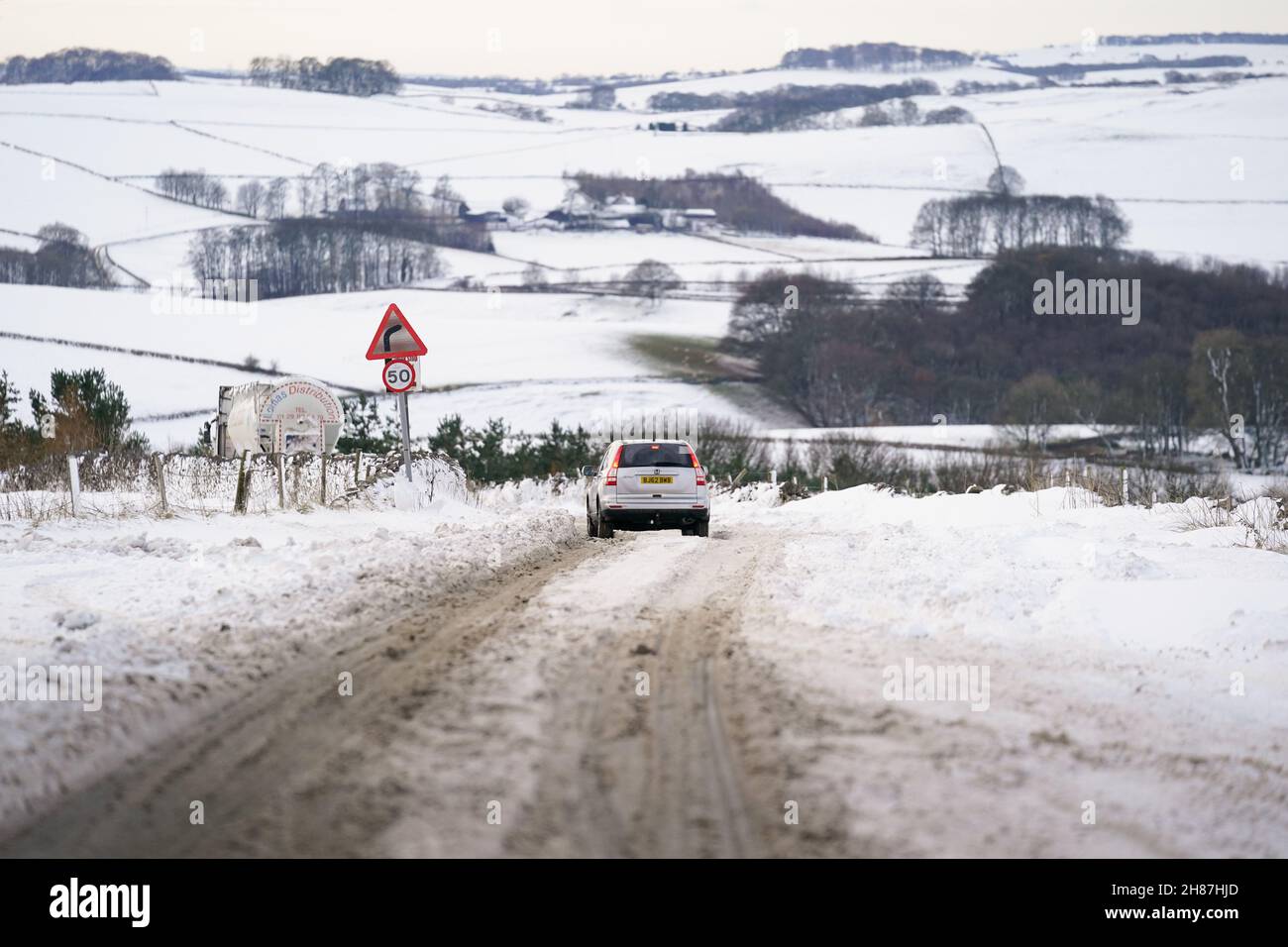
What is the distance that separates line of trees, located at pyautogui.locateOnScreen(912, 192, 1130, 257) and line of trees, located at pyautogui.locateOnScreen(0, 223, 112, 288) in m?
73.8

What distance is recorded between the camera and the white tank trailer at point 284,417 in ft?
114

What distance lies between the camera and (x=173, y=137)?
152 metres

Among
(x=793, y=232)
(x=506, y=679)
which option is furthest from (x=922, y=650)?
(x=793, y=232)

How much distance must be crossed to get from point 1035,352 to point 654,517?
8425 centimetres

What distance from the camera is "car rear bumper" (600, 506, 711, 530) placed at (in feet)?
67.7

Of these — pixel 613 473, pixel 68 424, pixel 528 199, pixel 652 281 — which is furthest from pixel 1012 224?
pixel 613 473

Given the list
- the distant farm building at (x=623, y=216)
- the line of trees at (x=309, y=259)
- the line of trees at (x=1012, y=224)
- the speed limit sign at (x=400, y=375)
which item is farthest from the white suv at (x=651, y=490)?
the distant farm building at (x=623, y=216)

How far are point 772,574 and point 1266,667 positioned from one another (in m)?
5.71

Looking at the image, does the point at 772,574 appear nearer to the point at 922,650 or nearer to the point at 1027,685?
the point at 922,650

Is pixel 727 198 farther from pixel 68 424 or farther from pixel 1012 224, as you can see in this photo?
pixel 68 424
